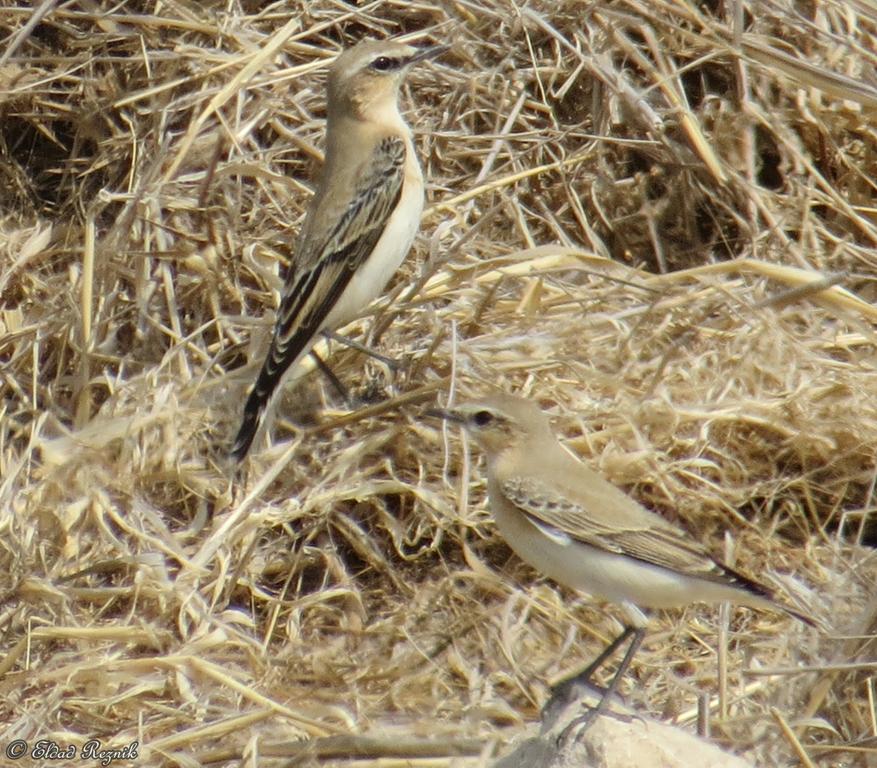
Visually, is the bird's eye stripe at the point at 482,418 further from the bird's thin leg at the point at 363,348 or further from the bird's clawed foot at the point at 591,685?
the bird's thin leg at the point at 363,348

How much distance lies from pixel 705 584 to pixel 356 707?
1.33 m

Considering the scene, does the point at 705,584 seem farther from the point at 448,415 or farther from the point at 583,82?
the point at 583,82

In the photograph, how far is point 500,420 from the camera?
19.7 feet

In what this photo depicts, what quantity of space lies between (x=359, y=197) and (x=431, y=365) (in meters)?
0.93

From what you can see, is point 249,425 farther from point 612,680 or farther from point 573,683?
point 612,680

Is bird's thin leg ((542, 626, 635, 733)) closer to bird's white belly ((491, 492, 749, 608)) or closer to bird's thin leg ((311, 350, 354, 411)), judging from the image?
bird's white belly ((491, 492, 749, 608))

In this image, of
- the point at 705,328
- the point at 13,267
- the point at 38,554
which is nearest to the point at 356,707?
the point at 38,554

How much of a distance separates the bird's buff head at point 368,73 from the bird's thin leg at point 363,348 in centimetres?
103

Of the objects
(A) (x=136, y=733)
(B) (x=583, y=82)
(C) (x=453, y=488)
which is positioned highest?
(B) (x=583, y=82)

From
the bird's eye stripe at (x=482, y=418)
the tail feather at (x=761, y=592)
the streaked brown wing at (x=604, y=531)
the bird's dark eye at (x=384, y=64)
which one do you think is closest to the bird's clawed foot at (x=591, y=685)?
the streaked brown wing at (x=604, y=531)

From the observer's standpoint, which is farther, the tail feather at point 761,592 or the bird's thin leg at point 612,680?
the tail feather at point 761,592

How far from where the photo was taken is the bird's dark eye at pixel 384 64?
7508 millimetres

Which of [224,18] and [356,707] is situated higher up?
[224,18]

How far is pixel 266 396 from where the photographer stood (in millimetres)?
6684
